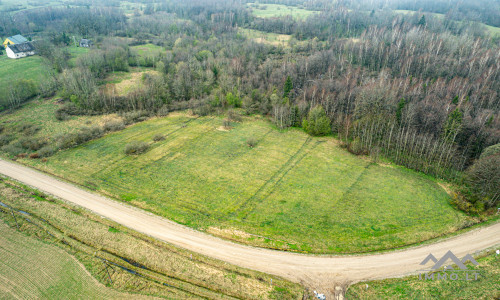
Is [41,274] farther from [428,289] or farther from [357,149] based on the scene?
[357,149]

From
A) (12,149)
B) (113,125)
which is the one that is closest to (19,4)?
(113,125)

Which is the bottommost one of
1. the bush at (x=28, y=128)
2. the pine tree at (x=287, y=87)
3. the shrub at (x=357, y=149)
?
the shrub at (x=357, y=149)

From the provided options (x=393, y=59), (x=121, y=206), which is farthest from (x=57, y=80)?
(x=393, y=59)

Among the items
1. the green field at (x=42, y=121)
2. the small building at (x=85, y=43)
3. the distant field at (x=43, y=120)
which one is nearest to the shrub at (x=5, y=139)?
the green field at (x=42, y=121)

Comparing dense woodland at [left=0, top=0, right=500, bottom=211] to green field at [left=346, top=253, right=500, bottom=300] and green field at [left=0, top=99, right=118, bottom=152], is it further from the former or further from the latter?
green field at [left=346, top=253, right=500, bottom=300]

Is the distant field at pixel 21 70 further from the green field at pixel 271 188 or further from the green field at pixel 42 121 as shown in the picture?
the green field at pixel 271 188

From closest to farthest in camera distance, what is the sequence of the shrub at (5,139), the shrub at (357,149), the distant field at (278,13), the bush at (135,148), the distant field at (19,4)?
1. the bush at (135,148)
2. the shrub at (5,139)
3. the shrub at (357,149)
4. the distant field at (19,4)
5. the distant field at (278,13)

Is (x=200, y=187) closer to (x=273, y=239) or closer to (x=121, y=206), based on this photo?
→ (x=121, y=206)
